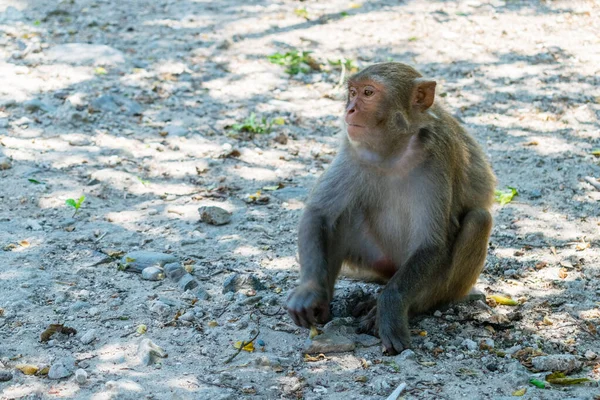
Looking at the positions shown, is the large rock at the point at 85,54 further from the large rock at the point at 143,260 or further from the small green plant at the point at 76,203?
the large rock at the point at 143,260

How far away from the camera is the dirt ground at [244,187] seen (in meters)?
4.08

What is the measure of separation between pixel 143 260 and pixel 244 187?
1560 mm

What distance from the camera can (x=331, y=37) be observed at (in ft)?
32.4

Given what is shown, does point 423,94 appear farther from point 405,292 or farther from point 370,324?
point 370,324

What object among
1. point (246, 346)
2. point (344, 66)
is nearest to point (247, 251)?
point (246, 346)

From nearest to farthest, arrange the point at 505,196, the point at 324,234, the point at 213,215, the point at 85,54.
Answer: the point at 324,234 < the point at 213,215 < the point at 505,196 < the point at 85,54

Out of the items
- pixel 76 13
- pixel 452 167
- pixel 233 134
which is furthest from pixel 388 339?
pixel 76 13

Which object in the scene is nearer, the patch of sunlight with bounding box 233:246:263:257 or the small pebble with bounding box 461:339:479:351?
the small pebble with bounding box 461:339:479:351

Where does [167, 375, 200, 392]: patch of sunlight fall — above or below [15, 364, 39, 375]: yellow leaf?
above

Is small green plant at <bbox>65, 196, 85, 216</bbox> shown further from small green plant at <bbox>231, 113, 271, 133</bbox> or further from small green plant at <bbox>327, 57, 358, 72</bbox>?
small green plant at <bbox>327, 57, 358, 72</bbox>

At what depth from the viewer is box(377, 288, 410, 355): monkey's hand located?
423 cm

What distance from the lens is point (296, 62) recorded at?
29.6 feet

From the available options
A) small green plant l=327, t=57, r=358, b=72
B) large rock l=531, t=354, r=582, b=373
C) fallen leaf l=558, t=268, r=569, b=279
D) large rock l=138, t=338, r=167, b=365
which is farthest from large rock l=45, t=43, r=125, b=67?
large rock l=531, t=354, r=582, b=373

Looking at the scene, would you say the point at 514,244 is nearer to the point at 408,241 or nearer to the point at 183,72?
the point at 408,241
